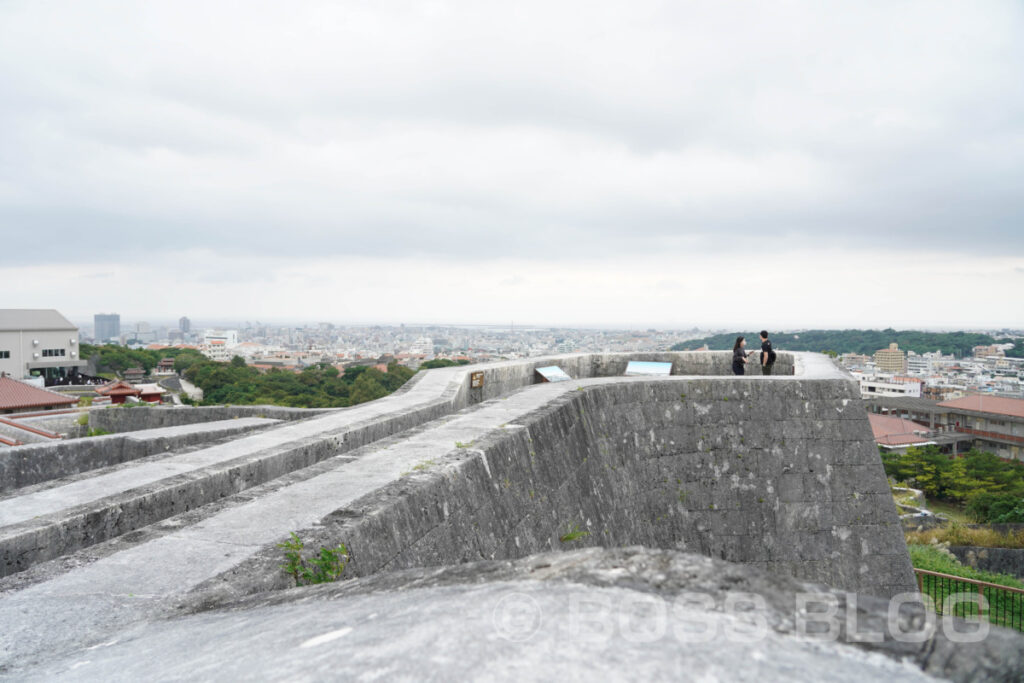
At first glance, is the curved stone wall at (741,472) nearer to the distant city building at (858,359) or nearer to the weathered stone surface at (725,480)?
the weathered stone surface at (725,480)

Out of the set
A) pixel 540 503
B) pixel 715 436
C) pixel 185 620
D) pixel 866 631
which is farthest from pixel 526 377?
pixel 866 631

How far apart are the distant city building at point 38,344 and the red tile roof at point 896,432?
72.5 metres

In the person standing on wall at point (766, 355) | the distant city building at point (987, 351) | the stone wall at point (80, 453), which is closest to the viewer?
the stone wall at point (80, 453)

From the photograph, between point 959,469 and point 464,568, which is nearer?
point 464,568

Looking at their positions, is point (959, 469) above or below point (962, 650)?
below

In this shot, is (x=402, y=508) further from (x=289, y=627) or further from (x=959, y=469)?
(x=959, y=469)

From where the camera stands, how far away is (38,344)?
55625mm

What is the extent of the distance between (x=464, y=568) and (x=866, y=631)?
1.41 metres

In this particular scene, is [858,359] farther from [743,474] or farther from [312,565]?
[312,565]

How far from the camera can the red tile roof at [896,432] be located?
49778 mm

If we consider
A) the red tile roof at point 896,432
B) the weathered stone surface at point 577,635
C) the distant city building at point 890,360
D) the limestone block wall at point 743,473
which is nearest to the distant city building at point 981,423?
the red tile roof at point 896,432

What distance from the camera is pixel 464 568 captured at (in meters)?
2.40

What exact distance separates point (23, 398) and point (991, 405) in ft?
250

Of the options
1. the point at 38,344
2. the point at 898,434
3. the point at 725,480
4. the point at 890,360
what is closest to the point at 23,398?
the point at 725,480
